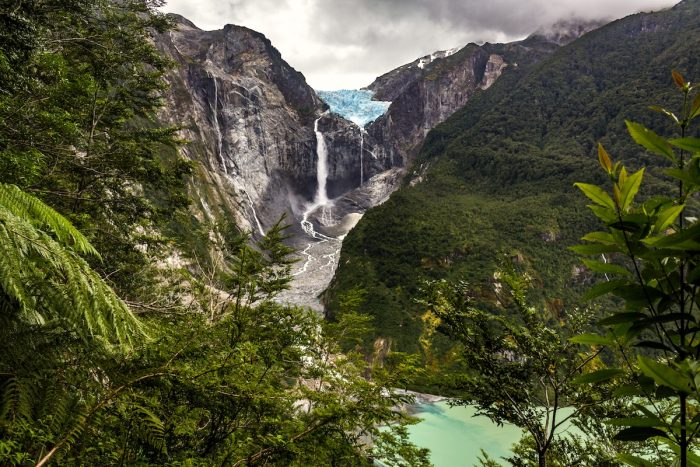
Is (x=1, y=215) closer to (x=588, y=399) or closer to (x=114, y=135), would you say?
(x=588, y=399)

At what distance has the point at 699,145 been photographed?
79 centimetres

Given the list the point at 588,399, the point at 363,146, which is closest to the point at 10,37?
the point at 588,399

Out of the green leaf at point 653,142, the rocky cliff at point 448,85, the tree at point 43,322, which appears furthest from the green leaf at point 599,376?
the rocky cliff at point 448,85

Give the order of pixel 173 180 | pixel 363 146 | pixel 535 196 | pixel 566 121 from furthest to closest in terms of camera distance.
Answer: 1. pixel 363 146
2. pixel 566 121
3. pixel 535 196
4. pixel 173 180

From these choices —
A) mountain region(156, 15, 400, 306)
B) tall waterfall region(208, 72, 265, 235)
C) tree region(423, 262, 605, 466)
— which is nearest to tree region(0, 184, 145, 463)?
tree region(423, 262, 605, 466)

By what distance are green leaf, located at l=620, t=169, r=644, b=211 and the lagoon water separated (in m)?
23.9

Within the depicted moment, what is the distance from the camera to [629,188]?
916mm

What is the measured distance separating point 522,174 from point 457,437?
5414 centimetres

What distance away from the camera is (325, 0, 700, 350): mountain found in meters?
45.4

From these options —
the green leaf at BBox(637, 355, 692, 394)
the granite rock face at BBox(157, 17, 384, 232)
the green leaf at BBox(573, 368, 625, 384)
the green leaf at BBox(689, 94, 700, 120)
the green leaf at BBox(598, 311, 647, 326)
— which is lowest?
the green leaf at BBox(573, 368, 625, 384)

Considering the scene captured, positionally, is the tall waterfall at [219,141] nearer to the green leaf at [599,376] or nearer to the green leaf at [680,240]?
the green leaf at [599,376]

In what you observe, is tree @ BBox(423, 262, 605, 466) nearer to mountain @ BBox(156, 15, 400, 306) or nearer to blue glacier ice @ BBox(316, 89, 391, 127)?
mountain @ BBox(156, 15, 400, 306)

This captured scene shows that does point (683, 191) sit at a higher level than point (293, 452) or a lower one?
higher

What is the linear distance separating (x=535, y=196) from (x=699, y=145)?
67594mm
